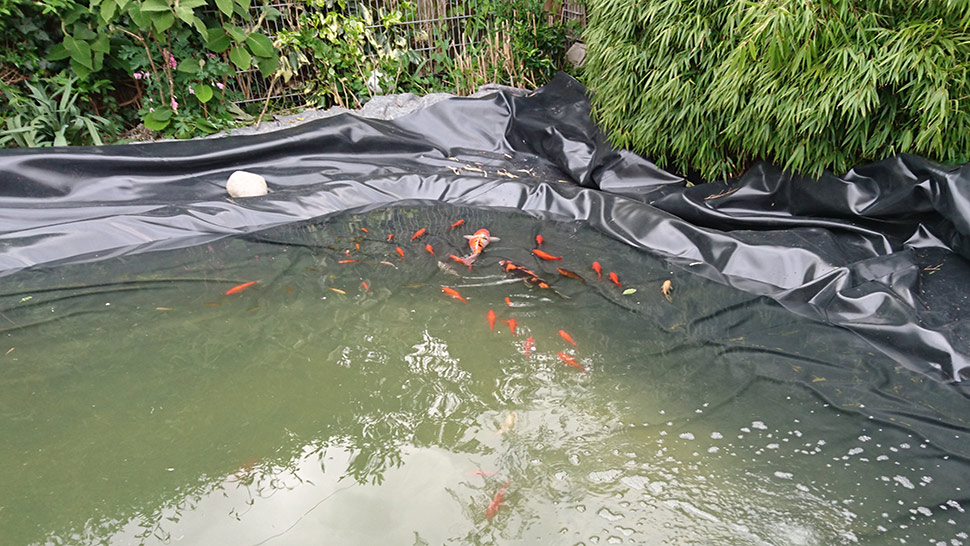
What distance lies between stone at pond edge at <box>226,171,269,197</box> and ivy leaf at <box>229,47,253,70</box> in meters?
1.02

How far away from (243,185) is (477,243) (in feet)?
4.80

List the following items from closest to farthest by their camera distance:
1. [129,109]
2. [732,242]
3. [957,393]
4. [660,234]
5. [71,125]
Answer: [957,393] < [732,242] < [660,234] < [71,125] < [129,109]

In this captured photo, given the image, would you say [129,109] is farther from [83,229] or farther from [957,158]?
[957,158]

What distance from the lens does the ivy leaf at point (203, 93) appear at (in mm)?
4164

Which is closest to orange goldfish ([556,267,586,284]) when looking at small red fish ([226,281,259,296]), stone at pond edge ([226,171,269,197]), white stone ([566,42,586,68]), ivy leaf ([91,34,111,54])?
small red fish ([226,281,259,296])

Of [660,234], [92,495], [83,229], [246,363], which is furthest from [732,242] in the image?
[83,229]

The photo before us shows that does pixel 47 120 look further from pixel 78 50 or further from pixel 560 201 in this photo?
pixel 560 201

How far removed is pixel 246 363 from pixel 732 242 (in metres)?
2.14

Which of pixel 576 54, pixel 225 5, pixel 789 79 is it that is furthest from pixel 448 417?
→ pixel 576 54

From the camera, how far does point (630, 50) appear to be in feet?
11.2

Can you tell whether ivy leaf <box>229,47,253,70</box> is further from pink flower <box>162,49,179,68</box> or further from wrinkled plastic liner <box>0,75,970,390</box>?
wrinkled plastic liner <box>0,75,970,390</box>

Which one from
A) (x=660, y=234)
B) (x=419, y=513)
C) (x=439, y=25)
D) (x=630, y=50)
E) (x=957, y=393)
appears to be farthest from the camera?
(x=439, y=25)

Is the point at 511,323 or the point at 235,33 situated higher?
the point at 235,33

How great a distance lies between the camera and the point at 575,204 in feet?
11.7
